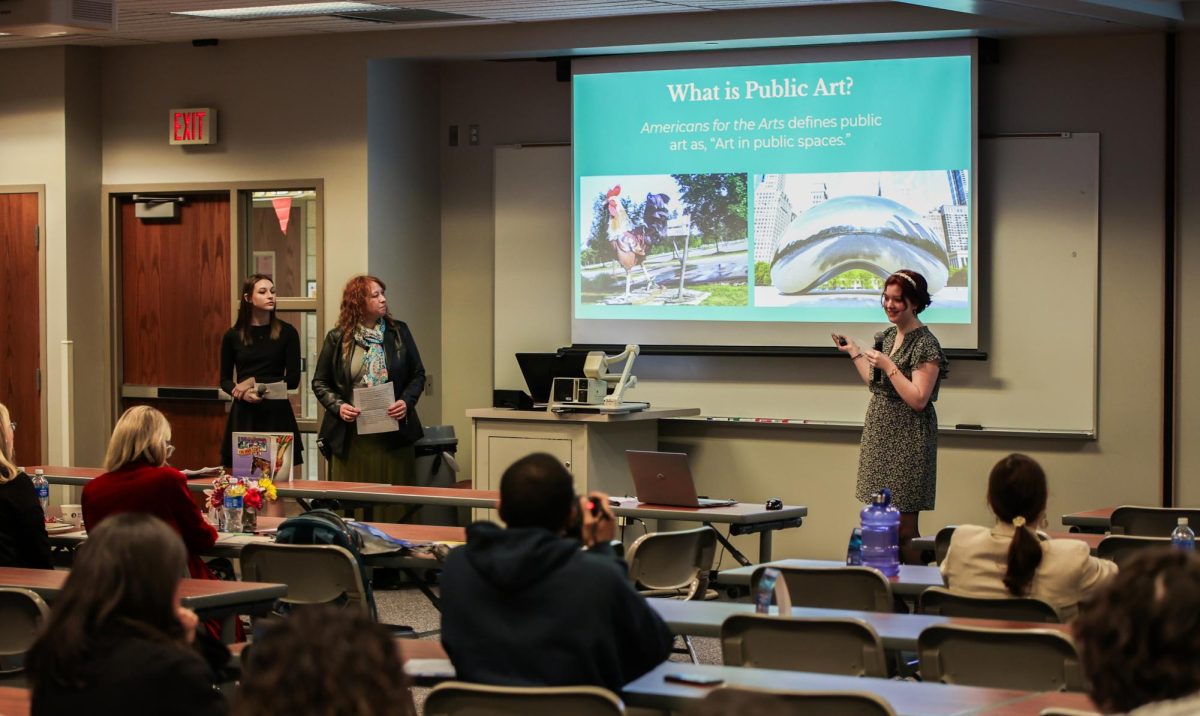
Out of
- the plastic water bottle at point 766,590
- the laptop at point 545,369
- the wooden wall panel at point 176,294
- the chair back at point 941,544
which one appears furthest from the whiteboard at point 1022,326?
the plastic water bottle at point 766,590

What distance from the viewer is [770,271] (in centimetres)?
880

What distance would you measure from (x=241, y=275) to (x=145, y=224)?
0.84m

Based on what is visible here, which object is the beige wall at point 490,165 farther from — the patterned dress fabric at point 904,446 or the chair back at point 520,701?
the chair back at point 520,701

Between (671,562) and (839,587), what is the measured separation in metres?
1.28

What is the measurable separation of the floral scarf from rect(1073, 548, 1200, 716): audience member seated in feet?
21.3

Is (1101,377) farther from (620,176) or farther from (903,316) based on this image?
(620,176)

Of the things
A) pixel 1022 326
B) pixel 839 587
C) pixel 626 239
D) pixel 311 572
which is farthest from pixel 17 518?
pixel 1022 326

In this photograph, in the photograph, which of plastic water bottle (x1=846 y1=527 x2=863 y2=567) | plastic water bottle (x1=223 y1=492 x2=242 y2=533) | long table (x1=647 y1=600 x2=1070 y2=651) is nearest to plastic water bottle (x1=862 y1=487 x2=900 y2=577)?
plastic water bottle (x1=846 y1=527 x2=863 y2=567)

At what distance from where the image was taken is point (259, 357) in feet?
28.3

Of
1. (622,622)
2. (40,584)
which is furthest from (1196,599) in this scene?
(40,584)

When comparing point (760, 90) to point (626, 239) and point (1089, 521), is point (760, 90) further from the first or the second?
point (1089, 521)

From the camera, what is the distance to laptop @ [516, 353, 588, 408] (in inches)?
335

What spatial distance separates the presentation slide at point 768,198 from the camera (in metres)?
8.36

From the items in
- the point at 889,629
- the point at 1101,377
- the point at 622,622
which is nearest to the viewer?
the point at 622,622
